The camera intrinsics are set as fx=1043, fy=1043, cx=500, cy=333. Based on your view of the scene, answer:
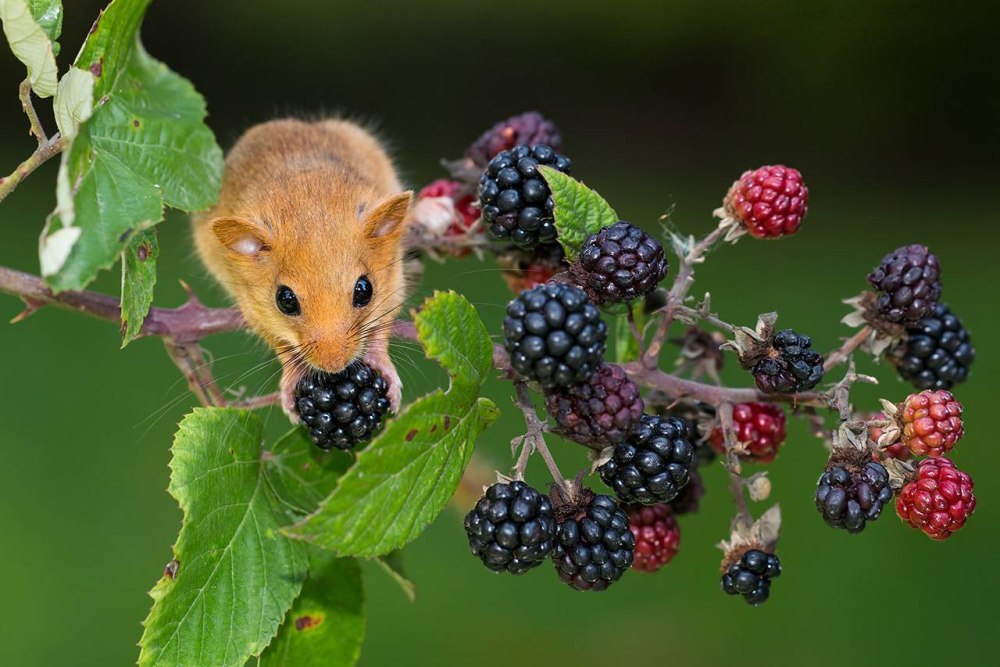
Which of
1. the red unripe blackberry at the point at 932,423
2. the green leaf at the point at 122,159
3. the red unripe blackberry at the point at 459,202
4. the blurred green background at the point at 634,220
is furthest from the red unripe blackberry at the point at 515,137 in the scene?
the blurred green background at the point at 634,220

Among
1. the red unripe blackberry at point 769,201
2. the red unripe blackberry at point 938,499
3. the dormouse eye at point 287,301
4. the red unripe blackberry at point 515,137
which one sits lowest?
the red unripe blackberry at point 938,499

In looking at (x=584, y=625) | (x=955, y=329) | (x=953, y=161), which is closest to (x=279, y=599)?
(x=955, y=329)

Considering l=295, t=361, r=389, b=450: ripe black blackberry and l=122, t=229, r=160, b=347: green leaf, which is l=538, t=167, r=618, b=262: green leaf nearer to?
l=295, t=361, r=389, b=450: ripe black blackberry

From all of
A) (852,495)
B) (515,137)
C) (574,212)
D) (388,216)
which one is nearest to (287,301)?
(388,216)

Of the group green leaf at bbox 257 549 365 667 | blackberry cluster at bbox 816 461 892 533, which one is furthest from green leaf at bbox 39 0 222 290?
blackberry cluster at bbox 816 461 892 533

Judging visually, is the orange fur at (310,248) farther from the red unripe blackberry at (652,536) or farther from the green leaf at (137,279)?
the red unripe blackberry at (652,536)

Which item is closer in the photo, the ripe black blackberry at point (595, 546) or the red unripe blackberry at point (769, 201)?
the ripe black blackberry at point (595, 546)
